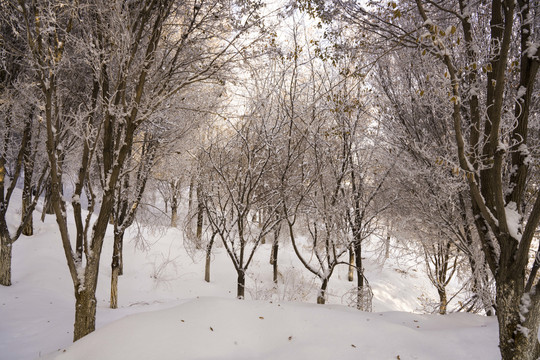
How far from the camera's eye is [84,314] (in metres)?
4.25

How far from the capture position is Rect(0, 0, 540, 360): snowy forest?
10.9 ft

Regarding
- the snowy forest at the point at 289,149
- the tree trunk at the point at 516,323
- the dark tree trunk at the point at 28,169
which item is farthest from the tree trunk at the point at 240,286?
the dark tree trunk at the point at 28,169

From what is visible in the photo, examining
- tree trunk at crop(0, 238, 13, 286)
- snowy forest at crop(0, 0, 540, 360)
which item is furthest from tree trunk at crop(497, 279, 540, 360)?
tree trunk at crop(0, 238, 13, 286)

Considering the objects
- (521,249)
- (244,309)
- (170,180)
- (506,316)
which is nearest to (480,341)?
(506,316)

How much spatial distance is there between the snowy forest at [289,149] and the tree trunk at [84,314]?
0.01 metres

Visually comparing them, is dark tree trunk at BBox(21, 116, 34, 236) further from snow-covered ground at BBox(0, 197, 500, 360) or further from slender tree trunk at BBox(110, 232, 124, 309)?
snow-covered ground at BBox(0, 197, 500, 360)

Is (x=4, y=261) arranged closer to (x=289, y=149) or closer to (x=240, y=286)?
(x=240, y=286)

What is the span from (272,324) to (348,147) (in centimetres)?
521

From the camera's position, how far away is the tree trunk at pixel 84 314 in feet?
13.9

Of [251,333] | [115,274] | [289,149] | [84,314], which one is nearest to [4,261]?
[115,274]

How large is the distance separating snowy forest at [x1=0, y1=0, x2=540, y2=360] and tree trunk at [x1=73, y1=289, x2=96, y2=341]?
1cm

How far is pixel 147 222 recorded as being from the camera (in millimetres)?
10703

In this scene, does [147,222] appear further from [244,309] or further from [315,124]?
[244,309]

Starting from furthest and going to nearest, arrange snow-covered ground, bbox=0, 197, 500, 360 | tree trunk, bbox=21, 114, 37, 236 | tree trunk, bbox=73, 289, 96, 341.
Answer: tree trunk, bbox=21, 114, 37, 236 < tree trunk, bbox=73, 289, 96, 341 < snow-covered ground, bbox=0, 197, 500, 360
